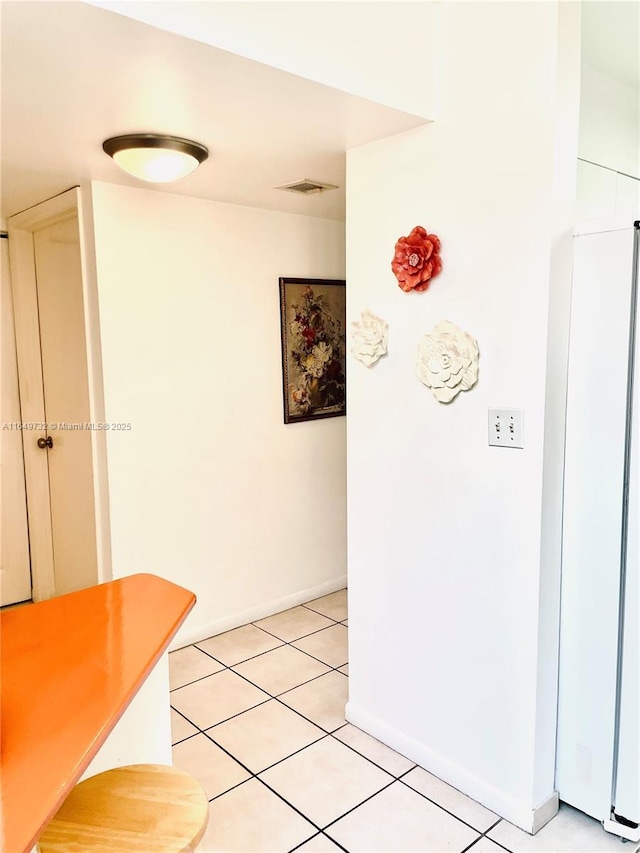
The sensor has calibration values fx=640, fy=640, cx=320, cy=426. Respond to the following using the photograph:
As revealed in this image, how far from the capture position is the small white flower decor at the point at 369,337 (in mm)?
2189

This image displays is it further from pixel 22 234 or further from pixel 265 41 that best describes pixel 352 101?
pixel 22 234

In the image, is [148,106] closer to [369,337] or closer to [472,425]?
[369,337]

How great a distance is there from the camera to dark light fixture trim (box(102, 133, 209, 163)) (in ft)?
6.89

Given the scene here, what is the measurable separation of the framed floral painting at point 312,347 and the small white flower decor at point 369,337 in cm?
113

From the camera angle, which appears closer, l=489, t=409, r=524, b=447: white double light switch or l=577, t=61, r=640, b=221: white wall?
l=489, t=409, r=524, b=447: white double light switch

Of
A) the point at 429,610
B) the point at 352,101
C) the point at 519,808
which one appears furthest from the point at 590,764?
the point at 352,101

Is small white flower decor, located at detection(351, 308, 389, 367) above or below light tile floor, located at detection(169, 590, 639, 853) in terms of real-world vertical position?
above

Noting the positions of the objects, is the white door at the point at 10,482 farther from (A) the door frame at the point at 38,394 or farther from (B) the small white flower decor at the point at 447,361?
(B) the small white flower decor at the point at 447,361

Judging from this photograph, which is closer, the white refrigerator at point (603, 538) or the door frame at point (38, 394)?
Result: the white refrigerator at point (603, 538)

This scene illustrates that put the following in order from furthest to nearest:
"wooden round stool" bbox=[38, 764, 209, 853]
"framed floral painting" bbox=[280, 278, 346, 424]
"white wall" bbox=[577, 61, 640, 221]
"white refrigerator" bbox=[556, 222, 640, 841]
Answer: "framed floral painting" bbox=[280, 278, 346, 424] < "white wall" bbox=[577, 61, 640, 221] < "white refrigerator" bbox=[556, 222, 640, 841] < "wooden round stool" bbox=[38, 764, 209, 853]

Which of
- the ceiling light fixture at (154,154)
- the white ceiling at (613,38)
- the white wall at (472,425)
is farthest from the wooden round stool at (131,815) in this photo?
the white ceiling at (613,38)

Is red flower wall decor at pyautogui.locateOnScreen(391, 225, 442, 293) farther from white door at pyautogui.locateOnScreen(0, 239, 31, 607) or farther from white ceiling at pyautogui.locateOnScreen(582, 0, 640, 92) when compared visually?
white door at pyautogui.locateOnScreen(0, 239, 31, 607)

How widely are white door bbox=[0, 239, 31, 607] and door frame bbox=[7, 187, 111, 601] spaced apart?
0.11ft

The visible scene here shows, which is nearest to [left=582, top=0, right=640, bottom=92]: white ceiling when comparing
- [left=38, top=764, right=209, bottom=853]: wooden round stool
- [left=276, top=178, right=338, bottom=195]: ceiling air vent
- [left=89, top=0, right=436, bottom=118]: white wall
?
[left=89, top=0, right=436, bottom=118]: white wall
